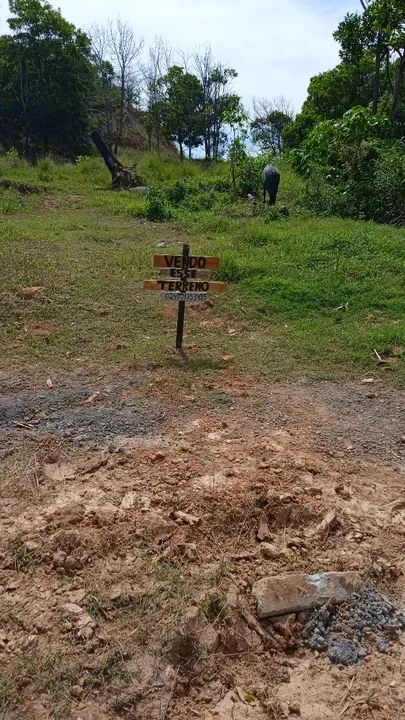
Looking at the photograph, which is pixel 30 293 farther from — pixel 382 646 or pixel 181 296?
pixel 382 646

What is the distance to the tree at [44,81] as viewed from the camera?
69.9 feet

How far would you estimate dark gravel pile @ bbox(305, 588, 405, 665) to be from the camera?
7.30 ft

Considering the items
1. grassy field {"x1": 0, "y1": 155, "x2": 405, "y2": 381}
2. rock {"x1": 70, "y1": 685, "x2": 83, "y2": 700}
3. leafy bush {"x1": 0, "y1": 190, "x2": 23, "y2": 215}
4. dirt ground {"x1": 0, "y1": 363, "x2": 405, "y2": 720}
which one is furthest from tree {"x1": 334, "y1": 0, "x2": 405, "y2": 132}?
rock {"x1": 70, "y1": 685, "x2": 83, "y2": 700}

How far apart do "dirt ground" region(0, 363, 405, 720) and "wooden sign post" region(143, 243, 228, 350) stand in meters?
0.92

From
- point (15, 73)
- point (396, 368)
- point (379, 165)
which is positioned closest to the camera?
point (396, 368)

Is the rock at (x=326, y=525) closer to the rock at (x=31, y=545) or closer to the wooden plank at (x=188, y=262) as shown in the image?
the rock at (x=31, y=545)

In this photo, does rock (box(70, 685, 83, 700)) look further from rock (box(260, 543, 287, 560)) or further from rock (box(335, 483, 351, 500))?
rock (box(335, 483, 351, 500))

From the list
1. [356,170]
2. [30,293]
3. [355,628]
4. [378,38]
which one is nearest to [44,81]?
[378,38]

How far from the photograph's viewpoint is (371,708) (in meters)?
2.00

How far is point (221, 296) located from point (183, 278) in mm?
1467

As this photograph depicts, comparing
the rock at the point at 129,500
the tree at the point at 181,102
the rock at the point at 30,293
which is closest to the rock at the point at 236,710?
the rock at the point at 129,500

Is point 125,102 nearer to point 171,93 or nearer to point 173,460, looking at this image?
point 171,93

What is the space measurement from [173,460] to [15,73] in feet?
75.6

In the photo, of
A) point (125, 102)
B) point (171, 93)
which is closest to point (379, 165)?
point (171, 93)
